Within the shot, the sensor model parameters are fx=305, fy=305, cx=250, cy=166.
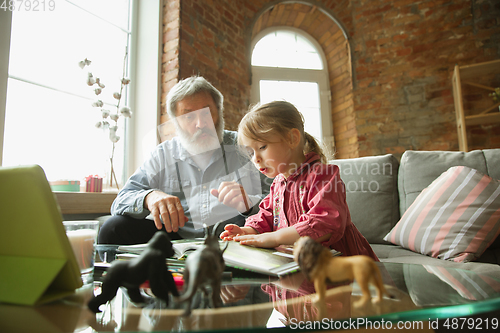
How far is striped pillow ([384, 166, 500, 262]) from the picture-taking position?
3.76ft

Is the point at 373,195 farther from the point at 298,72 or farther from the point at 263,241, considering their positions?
the point at 298,72

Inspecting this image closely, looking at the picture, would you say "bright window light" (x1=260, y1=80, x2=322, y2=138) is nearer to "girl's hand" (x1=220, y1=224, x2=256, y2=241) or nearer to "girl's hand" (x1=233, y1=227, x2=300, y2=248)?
"girl's hand" (x1=220, y1=224, x2=256, y2=241)

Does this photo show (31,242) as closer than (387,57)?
Yes

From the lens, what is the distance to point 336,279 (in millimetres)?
379

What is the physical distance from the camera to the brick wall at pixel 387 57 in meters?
3.02

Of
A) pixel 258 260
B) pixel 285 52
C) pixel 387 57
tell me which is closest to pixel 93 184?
pixel 258 260

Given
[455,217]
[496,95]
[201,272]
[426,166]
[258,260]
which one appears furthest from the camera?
[496,95]

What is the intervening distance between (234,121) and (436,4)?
2489 mm

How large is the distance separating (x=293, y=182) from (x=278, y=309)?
71 cm

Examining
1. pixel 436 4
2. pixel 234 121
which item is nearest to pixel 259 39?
pixel 234 121

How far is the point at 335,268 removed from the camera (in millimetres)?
377

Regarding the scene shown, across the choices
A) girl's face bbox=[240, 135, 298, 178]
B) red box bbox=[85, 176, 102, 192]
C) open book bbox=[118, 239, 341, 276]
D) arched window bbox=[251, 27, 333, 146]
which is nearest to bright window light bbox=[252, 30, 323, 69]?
arched window bbox=[251, 27, 333, 146]

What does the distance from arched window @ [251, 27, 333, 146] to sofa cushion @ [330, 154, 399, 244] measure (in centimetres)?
193

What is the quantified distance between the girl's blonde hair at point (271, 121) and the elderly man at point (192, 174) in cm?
34
